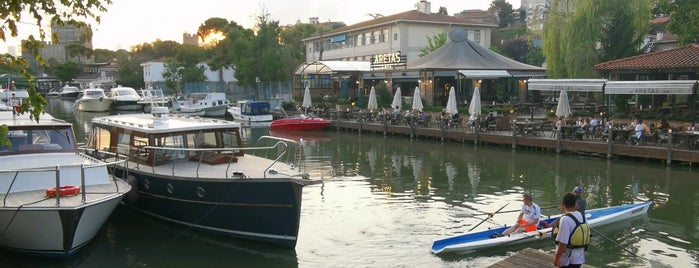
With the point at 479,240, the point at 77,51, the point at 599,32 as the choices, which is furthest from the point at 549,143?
the point at 77,51

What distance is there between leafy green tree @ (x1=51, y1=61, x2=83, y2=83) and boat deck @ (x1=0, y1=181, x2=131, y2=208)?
12084 cm

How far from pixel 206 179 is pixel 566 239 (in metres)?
8.41

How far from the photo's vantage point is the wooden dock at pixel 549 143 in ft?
77.9

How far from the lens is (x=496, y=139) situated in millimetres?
31172

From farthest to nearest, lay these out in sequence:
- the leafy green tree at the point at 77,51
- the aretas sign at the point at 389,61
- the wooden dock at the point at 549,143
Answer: the leafy green tree at the point at 77,51 < the aretas sign at the point at 389,61 < the wooden dock at the point at 549,143

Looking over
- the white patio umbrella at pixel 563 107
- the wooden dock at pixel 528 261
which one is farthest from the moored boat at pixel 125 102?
the wooden dock at pixel 528 261

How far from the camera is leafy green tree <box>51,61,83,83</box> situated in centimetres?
12156

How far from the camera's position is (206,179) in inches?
531

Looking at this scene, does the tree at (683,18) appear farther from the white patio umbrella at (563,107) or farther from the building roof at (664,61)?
the white patio umbrella at (563,107)

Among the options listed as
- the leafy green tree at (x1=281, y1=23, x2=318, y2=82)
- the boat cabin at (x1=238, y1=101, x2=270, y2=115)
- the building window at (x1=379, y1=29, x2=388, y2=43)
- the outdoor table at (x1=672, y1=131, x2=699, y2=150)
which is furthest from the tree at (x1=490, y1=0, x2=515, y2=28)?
the outdoor table at (x1=672, y1=131, x2=699, y2=150)

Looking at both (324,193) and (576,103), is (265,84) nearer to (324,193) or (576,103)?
(576,103)

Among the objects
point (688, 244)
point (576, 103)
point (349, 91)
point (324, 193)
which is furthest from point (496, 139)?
point (349, 91)

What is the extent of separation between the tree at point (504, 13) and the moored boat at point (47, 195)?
334 ft

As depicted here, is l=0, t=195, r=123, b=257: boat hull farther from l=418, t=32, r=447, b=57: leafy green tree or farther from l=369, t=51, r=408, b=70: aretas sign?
l=418, t=32, r=447, b=57: leafy green tree
